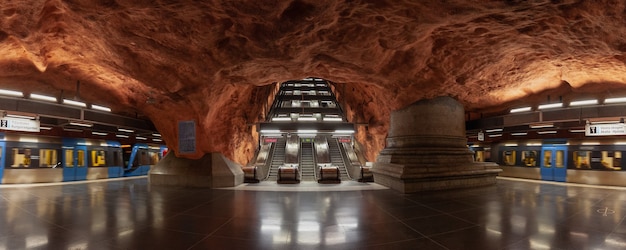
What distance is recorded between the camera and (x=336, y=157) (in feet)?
58.6

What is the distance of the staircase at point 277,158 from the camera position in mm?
15180

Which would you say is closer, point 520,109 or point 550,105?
point 550,105

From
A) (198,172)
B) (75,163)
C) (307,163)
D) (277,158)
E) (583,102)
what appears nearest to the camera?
(583,102)

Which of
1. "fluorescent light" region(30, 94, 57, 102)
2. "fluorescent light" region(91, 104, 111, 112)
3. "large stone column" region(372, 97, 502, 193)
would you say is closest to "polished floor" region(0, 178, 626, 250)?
"large stone column" region(372, 97, 502, 193)

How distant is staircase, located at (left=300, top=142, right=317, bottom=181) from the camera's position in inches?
568

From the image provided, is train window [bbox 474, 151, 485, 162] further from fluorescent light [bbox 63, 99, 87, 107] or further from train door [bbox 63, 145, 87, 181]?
train door [bbox 63, 145, 87, 181]

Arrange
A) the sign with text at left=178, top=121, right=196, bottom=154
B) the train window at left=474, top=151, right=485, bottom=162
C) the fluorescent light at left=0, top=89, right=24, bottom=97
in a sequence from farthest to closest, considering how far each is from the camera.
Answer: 1. the train window at left=474, top=151, right=485, bottom=162
2. the sign with text at left=178, top=121, right=196, bottom=154
3. the fluorescent light at left=0, top=89, right=24, bottom=97

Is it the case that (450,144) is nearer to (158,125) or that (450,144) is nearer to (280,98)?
(158,125)

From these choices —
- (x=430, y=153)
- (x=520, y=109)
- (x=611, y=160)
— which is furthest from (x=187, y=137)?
(x=611, y=160)

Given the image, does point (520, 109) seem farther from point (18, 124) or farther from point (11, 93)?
point (18, 124)

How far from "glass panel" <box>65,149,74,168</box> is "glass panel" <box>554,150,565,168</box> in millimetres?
24315

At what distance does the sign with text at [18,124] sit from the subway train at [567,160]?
21916 mm

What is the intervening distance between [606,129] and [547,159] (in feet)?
13.6

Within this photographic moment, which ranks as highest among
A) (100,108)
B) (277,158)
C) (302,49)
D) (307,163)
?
(302,49)
